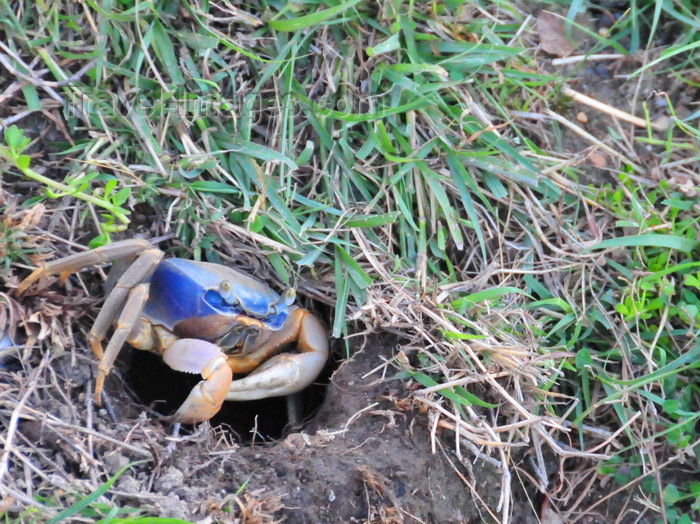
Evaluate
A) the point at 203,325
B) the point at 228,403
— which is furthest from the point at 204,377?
the point at 228,403

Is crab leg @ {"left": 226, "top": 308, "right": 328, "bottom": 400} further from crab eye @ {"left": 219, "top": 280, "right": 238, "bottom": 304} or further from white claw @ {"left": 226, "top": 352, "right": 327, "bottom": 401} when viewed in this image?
crab eye @ {"left": 219, "top": 280, "right": 238, "bottom": 304}

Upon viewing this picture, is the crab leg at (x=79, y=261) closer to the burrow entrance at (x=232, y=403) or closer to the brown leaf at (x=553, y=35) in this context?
the burrow entrance at (x=232, y=403)

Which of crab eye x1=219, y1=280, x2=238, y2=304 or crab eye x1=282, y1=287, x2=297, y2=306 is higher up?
crab eye x1=219, y1=280, x2=238, y2=304

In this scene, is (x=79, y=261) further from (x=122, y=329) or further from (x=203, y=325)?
(x=203, y=325)

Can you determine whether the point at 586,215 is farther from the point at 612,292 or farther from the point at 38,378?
the point at 38,378

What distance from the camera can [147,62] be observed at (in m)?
3.06

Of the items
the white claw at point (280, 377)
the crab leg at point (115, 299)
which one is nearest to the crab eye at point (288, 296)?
the white claw at point (280, 377)

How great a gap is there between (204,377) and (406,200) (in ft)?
3.52

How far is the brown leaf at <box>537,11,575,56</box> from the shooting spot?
356 cm

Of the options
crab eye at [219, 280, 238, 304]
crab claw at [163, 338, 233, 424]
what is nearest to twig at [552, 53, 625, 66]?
crab eye at [219, 280, 238, 304]

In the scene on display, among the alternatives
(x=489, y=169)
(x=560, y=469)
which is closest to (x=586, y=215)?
(x=489, y=169)

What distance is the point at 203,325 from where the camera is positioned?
289 centimetres

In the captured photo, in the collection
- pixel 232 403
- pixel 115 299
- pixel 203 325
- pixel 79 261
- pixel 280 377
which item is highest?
pixel 79 261

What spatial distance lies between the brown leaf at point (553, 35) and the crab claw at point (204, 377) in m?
2.07
